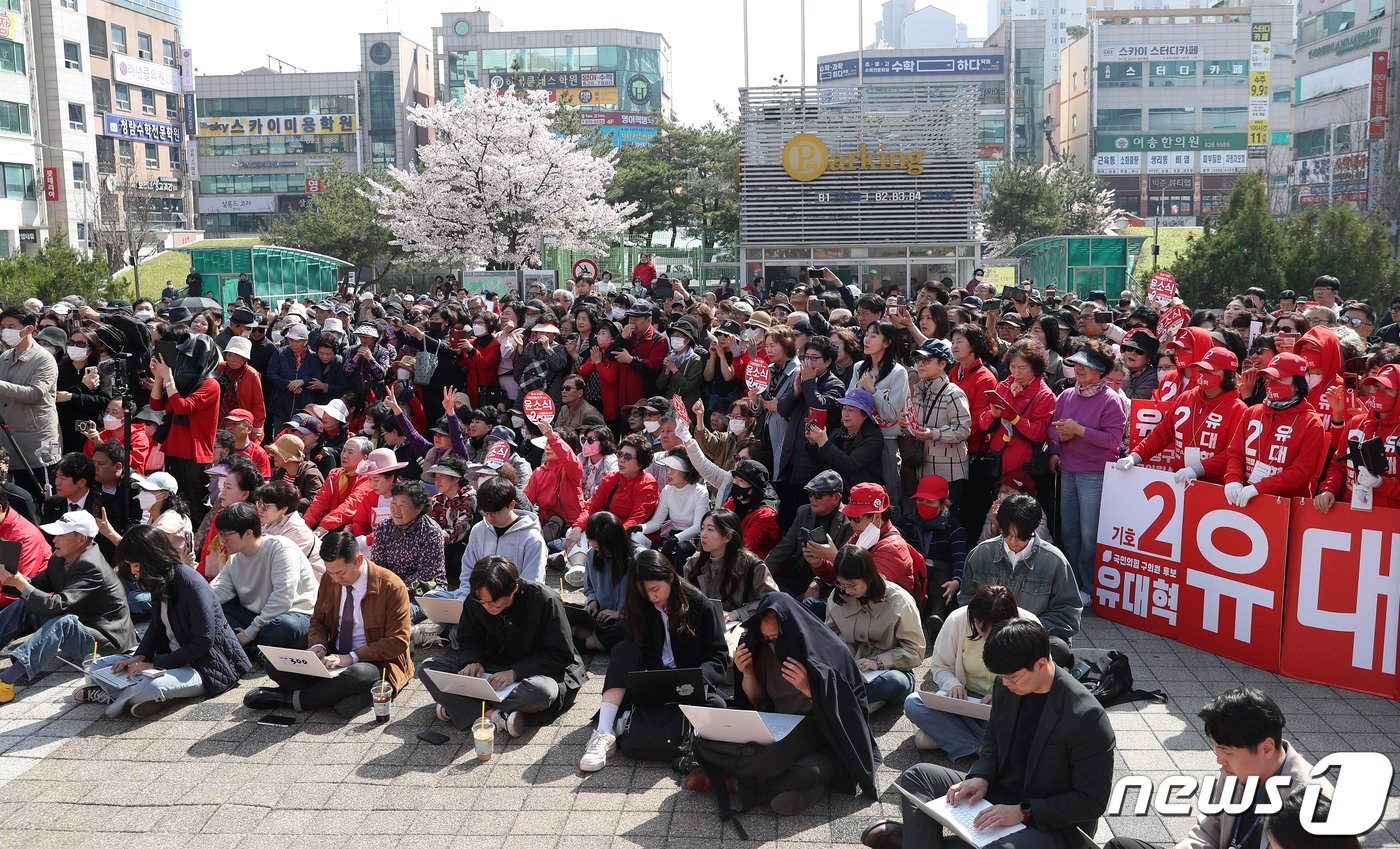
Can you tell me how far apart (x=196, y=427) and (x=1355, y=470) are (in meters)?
9.05

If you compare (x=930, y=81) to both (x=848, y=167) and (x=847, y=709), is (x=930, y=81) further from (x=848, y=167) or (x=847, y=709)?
(x=847, y=709)

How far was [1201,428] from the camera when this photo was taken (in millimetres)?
7742

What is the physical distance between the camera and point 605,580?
7797 millimetres

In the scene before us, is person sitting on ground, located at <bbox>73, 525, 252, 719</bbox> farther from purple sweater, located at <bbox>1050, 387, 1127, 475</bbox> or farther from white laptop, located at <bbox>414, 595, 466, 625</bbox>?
purple sweater, located at <bbox>1050, 387, 1127, 475</bbox>

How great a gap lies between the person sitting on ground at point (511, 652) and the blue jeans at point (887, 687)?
5.63 feet

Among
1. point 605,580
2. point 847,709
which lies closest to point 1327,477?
point 847,709

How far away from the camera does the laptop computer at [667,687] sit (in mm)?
6180

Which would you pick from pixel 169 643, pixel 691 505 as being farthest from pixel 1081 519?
pixel 169 643

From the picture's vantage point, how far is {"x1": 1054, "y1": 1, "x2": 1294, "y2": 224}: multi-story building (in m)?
87.4

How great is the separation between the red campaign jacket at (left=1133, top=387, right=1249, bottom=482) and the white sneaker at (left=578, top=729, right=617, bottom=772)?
4.28 metres

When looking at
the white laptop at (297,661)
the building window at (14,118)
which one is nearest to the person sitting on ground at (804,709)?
the white laptop at (297,661)

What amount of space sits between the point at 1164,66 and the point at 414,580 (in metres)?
92.2

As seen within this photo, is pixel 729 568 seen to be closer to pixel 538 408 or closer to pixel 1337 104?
pixel 538 408

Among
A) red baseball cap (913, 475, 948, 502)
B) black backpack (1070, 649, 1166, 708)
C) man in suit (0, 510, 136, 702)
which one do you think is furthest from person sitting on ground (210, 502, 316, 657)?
black backpack (1070, 649, 1166, 708)
